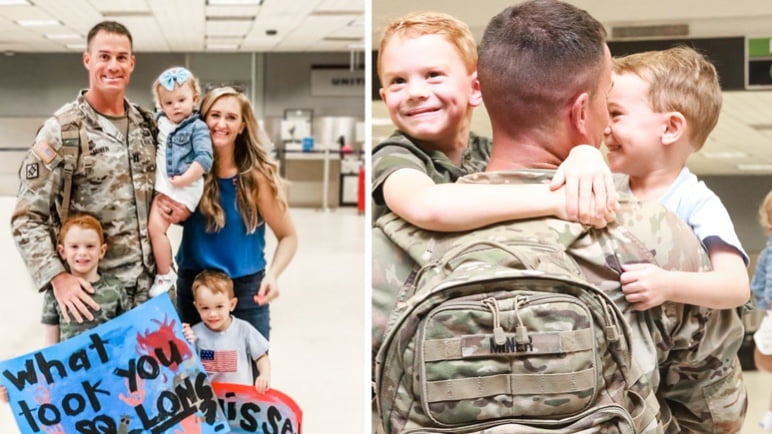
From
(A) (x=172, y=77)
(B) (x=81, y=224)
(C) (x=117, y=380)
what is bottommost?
(C) (x=117, y=380)

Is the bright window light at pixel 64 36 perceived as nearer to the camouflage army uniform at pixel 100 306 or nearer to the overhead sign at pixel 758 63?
the camouflage army uniform at pixel 100 306

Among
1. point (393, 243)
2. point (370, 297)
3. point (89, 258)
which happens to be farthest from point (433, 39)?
point (89, 258)

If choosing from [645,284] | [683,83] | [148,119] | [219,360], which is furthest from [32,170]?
[683,83]

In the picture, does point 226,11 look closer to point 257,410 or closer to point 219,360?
point 219,360

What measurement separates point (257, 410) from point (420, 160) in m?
1.13

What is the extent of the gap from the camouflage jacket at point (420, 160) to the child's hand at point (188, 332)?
838 mm

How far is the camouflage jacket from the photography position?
2.23m

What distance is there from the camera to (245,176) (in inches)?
107

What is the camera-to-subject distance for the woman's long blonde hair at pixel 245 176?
270 cm

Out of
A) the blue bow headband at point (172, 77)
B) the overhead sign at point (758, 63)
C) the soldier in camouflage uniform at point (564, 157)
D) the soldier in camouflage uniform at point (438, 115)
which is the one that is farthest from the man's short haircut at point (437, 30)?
the overhead sign at point (758, 63)

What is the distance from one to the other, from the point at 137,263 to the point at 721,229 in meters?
1.78

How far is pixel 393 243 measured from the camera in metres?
2.23

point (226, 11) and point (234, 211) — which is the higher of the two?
point (226, 11)

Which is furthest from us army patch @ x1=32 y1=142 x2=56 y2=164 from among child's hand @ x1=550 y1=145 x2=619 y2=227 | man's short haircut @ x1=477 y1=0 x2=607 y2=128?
child's hand @ x1=550 y1=145 x2=619 y2=227
